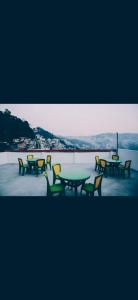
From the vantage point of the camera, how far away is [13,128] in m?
12.6

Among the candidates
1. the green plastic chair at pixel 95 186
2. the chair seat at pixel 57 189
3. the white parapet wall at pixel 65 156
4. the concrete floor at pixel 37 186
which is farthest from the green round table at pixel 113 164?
the chair seat at pixel 57 189

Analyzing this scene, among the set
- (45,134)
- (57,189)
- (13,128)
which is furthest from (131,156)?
(13,128)

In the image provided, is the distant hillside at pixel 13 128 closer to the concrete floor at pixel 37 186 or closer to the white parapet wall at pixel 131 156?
the concrete floor at pixel 37 186

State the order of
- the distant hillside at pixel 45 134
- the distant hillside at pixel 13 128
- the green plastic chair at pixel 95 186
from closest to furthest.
Answer: 1. the green plastic chair at pixel 95 186
2. the distant hillside at pixel 13 128
3. the distant hillside at pixel 45 134

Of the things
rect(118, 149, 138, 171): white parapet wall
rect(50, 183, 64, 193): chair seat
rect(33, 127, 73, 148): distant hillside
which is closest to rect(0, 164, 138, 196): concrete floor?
rect(50, 183, 64, 193): chair seat

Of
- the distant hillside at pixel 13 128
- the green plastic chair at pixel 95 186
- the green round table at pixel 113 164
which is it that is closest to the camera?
the green plastic chair at pixel 95 186

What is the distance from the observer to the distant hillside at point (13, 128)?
11.8m

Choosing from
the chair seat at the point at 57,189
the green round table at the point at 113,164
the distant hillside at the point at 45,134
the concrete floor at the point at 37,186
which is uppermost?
the distant hillside at the point at 45,134

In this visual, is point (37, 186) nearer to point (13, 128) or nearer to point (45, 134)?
point (45, 134)
